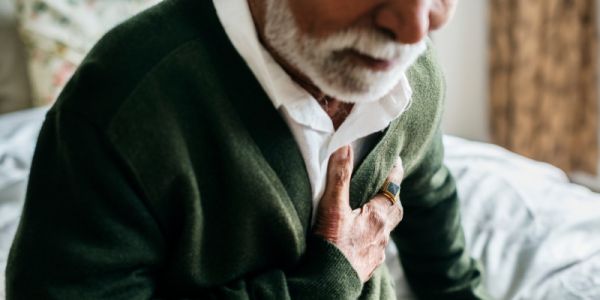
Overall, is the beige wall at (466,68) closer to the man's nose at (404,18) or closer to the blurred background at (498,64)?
the blurred background at (498,64)

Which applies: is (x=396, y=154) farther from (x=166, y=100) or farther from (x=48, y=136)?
(x=48, y=136)

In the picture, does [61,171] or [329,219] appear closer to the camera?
[61,171]

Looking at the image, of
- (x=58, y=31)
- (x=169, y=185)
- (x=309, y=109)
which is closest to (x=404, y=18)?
(x=309, y=109)

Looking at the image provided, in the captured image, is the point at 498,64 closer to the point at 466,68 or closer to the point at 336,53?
the point at 466,68

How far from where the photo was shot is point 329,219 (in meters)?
0.80

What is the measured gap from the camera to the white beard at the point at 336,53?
2.08 feet

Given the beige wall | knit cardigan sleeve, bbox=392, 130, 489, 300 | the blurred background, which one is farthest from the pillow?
the beige wall

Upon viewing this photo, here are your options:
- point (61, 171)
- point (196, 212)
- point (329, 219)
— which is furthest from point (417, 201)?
point (61, 171)

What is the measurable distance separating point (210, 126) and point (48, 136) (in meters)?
0.17

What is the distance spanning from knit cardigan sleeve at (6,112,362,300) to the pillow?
137 centimetres

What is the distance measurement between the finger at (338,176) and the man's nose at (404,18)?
204 mm

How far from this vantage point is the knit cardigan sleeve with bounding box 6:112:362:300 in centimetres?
61

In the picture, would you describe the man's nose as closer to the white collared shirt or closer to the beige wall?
the white collared shirt

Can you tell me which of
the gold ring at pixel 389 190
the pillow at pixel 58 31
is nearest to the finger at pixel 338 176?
the gold ring at pixel 389 190
